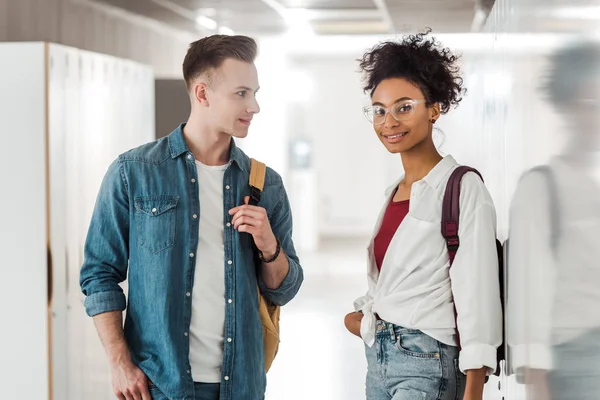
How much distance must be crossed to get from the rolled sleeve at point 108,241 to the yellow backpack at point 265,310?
1.14 feet

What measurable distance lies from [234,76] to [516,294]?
0.93m

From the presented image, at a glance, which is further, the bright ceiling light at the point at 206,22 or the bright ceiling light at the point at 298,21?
the bright ceiling light at the point at 206,22

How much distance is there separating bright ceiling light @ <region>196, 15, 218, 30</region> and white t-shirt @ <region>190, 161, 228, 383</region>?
18.1ft

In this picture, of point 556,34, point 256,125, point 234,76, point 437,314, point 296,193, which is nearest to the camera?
point 556,34

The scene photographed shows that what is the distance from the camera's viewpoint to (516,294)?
2.32 meters

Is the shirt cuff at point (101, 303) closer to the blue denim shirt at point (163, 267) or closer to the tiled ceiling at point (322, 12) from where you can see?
the blue denim shirt at point (163, 267)

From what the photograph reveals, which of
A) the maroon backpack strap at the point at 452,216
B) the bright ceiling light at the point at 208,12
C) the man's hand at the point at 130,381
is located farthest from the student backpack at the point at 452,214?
the bright ceiling light at the point at 208,12

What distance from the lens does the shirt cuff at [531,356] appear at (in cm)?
198

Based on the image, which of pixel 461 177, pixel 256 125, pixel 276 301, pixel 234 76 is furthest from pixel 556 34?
pixel 256 125

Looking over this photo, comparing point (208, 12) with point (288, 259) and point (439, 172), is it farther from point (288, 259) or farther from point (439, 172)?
point (439, 172)

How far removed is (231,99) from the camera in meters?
2.51

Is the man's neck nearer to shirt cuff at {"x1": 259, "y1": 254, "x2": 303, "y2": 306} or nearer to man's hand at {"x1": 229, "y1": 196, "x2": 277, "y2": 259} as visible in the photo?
man's hand at {"x1": 229, "y1": 196, "x2": 277, "y2": 259}

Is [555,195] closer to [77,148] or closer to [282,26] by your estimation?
[77,148]

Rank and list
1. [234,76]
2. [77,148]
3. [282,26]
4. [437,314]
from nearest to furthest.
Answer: [437,314] < [234,76] < [77,148] < [282,26]
